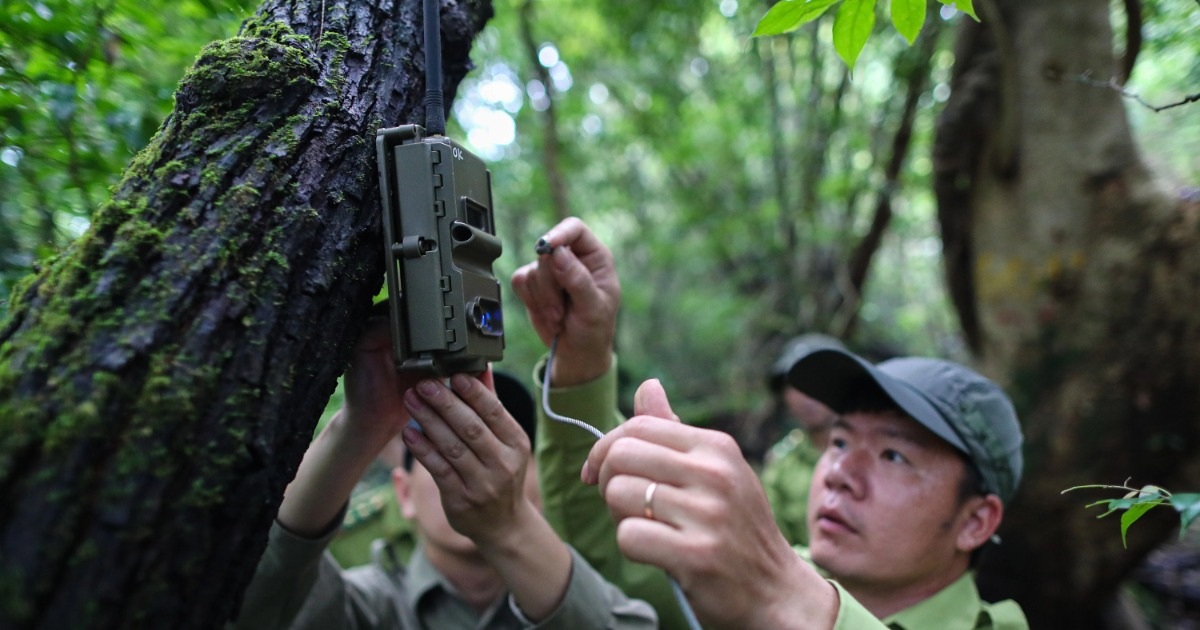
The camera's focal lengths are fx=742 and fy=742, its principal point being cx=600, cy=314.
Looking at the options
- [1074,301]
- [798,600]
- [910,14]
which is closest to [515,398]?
[798,600]

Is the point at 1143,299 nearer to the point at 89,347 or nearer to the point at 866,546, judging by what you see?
the point at 866,546

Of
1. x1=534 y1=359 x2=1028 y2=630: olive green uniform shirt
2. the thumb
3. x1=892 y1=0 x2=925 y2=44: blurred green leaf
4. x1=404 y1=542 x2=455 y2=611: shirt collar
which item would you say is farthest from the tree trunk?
the thumb

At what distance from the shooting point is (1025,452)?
148 inches

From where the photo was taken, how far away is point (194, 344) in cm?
99

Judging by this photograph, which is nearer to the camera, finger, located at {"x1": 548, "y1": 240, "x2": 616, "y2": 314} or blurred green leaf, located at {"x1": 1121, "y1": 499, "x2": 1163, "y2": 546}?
blurred green leaf, located at {"x1": 1121, "y1": 499, "x2": 1163, "y2": 546}

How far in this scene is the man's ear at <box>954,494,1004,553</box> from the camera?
219 cm

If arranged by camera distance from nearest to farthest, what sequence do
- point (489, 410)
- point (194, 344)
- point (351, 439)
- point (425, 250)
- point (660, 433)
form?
point (194, 344), point (660, 433), point (425, 250), point (489, 410), point (351, 439)

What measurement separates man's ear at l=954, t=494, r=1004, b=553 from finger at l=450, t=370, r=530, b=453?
1.37 metres

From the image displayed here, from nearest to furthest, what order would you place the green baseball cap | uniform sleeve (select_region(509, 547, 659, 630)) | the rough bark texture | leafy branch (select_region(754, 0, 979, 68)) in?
the rough bark texture, leafy branch (select_region(754, 0, 979, 68)), uniform sleeve (select_region(509, 547, 659, 630)), the green baseball cap

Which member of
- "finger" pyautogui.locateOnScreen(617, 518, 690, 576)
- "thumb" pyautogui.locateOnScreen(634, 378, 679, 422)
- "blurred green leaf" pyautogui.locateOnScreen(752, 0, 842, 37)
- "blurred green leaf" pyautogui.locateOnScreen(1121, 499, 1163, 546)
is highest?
"blurred green leaf" pyautogui.locateOnScreen(752, 0, 842, 37)

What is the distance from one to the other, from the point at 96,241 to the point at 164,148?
210mm

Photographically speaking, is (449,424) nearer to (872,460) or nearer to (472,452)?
(472,452)

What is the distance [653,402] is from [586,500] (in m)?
1.40

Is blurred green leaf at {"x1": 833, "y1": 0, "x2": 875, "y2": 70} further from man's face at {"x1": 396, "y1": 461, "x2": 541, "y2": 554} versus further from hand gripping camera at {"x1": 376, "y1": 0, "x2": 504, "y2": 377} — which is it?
man's face at {"x1": 396, "y1": 461, "x2": 541, "y2": 554}
